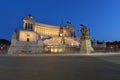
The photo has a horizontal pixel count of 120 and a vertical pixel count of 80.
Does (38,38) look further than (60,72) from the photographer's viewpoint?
Yes

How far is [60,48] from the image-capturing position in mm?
48125

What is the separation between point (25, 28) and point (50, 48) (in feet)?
127

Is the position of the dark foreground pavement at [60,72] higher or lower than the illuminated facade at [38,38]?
lower

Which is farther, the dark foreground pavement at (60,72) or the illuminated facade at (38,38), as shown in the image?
the illuminated facade at (38,38)

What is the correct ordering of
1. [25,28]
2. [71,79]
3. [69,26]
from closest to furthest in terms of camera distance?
[71,79] → [25,28] → [69,26]

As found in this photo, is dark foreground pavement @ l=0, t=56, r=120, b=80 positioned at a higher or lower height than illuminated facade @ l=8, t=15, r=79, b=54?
lower

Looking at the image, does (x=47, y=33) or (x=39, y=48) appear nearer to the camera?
(x=39, y=48)

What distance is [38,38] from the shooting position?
8275 centimetres

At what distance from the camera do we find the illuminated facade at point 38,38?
158 ft

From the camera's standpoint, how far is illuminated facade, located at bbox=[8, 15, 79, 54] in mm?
48125

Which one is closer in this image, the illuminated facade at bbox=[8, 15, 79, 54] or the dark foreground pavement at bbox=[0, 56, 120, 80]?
the dark foreground pavement at bbox=[0, 56, 120, 80]

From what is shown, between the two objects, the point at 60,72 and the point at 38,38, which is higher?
the point at 38,38

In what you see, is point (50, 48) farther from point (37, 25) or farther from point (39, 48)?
point (37, 25)

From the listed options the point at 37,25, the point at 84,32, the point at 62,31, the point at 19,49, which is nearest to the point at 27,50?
the point at 19,49
